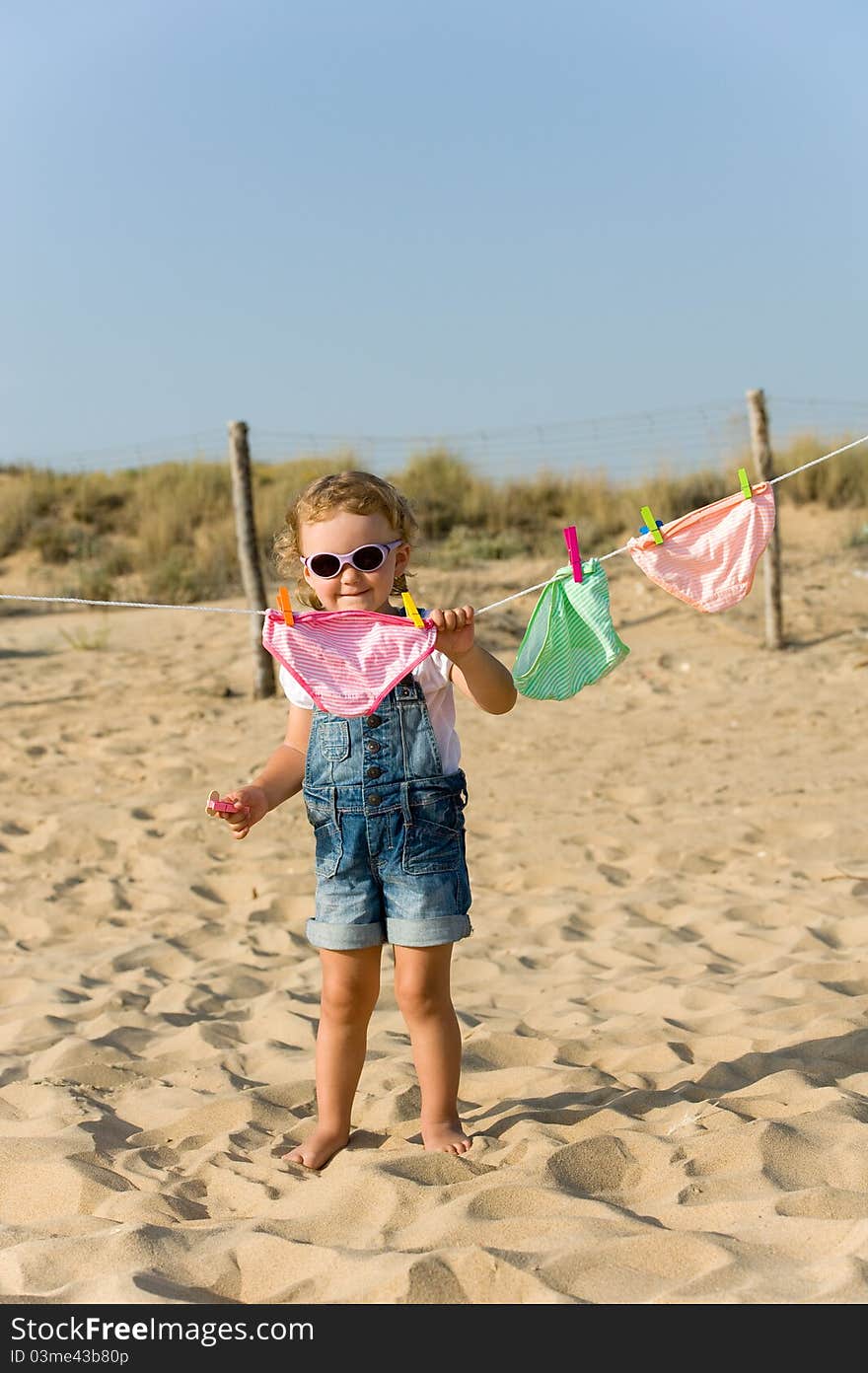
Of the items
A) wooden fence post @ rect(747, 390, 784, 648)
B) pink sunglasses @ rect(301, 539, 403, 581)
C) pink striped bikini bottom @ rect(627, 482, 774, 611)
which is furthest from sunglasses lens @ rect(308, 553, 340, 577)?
wooden fence post @ rect(747, 390, 784, 648)

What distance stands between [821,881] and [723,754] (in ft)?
8.54

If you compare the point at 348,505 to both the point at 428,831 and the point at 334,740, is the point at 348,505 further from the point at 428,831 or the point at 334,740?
the point at 428,831

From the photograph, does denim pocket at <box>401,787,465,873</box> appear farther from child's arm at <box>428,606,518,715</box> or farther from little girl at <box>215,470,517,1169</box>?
child's arm at <box>428,606,518,715</box>

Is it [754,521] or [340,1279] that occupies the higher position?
[754,521]

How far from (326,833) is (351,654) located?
412 millimetres

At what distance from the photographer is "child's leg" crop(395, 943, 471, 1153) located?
307 cm

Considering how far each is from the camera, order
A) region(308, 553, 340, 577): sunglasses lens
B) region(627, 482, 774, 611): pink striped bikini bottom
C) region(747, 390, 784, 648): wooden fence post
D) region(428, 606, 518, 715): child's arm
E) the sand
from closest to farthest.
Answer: the sand, region(428, 606, 518, 715): child's arm, region(308, 553, 340, 577): sunglasses lens, region(627, 482, 774, 611): pink striped bikini bottom, region(747, 390, 784, 648): wooden fence post

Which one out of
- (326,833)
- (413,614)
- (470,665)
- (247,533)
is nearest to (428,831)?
(326,833)

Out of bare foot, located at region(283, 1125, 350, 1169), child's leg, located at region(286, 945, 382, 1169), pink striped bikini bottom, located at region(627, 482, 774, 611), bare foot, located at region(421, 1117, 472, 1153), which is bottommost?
bare foot, located at region(283, 1125, 350, 1169)

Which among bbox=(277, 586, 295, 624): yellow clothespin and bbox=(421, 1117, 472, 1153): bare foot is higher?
bbox=(277, 586, 295, 624): yellow clothespin

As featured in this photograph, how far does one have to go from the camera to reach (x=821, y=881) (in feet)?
18.2

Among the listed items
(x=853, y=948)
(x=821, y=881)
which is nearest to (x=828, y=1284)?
(x=853, y=948)

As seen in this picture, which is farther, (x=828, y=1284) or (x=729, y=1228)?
(x=729, y=1228)
